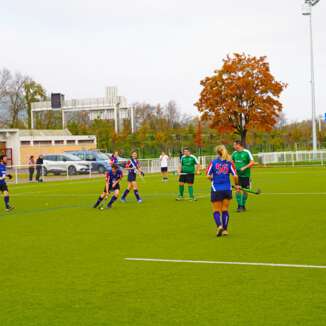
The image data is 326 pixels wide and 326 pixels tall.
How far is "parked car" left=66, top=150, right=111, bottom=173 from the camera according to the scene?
148 feet

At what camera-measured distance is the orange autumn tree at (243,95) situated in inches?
2132

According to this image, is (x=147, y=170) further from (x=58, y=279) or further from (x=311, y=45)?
(x=58, y=279)

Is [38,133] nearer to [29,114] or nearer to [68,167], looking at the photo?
[29,114]

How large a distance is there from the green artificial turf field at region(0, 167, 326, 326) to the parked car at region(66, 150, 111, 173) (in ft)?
92.7

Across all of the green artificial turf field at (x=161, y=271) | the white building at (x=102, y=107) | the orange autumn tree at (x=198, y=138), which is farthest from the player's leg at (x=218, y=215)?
the white building at (x=102, y=107)

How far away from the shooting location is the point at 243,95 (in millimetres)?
54594

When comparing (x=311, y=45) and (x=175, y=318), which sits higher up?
(x=311, y=45)

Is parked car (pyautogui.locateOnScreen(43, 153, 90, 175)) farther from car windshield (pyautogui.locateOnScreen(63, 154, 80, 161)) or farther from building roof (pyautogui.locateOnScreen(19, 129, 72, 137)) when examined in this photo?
building roof (pyautogui.locateOnScreen(19, 129, 72, 137))

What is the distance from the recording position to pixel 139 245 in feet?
36.5

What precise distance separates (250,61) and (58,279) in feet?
160

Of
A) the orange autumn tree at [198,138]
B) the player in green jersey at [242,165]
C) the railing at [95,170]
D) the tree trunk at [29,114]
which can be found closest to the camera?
the player in green jersey at [242,165]

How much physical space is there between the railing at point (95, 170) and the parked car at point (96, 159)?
275mm

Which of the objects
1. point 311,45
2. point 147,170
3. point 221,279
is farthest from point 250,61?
point 221,279

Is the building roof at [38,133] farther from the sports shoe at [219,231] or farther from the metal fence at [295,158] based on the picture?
the sports shoe at [219,231]
